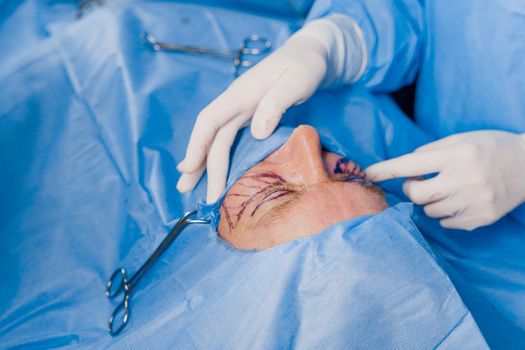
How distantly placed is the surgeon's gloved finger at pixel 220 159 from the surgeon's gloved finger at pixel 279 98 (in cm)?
8

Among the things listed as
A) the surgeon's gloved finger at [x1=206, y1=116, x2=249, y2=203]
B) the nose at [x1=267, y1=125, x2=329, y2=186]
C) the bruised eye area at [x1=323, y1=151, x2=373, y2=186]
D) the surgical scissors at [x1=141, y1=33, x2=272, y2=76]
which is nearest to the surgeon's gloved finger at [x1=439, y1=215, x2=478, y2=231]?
the bruised eye area at [x1=323, y1=151, x2=373, y2=186]

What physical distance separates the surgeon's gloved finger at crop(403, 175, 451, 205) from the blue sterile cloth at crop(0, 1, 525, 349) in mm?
52

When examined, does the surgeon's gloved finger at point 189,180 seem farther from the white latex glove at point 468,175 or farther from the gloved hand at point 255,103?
the white latex glove at point 468,175

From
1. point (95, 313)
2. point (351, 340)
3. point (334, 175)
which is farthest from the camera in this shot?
point (95, 313)

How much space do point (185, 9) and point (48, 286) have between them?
37.6 inches

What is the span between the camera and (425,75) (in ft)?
4.50

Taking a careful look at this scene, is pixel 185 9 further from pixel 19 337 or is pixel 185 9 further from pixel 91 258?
pixel 19 337

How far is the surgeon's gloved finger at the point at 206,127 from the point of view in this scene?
1.01m

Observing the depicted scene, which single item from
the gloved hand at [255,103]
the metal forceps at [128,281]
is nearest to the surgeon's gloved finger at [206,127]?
the gloved hand at [255,103]

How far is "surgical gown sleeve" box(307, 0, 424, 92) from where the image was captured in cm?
128

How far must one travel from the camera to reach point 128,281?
38.1 inches

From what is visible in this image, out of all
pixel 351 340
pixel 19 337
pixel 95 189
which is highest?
pixel 351 340

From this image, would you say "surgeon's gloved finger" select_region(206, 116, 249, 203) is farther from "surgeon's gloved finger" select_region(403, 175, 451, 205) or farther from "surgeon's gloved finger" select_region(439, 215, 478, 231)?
"surgeon's gloved finger" select_region(439, 215, 478, 231)

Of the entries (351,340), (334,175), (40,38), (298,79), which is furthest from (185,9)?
(351,340)
